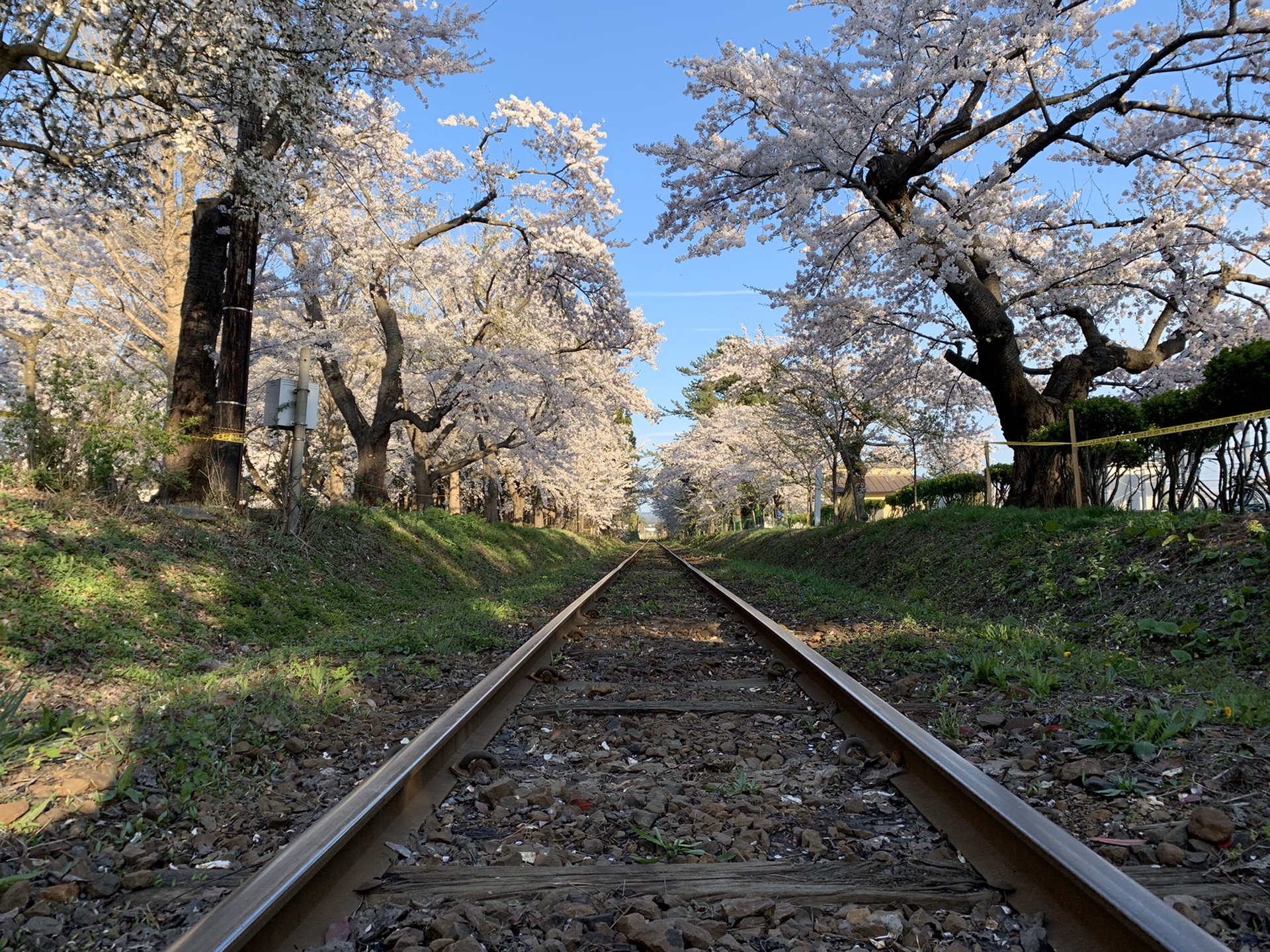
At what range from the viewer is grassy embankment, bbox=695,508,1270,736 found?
4340 mm

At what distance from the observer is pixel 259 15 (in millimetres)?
8086

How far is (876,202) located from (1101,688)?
9.33m

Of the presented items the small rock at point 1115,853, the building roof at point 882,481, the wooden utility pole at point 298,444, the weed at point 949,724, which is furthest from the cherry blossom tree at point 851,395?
the building roof at point 882,481

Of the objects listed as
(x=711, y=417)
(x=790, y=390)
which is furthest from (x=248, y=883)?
(x=711, y=417)

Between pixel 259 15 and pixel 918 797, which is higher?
pixel 259 15

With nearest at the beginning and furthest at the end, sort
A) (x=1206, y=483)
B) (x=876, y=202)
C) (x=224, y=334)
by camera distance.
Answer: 1. (x=1206, y=483)
2. (x=224, y=334)
3. (x=876, y=202)

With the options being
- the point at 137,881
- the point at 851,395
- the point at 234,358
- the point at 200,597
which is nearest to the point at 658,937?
the point at 137,881

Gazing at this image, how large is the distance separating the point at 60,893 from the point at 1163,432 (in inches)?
371

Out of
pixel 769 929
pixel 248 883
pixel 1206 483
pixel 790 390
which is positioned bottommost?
pixel 769 929

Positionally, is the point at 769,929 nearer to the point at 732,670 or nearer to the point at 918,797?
the point at 918,797

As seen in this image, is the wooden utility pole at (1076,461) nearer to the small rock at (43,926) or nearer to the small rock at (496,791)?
the small rock at (496,791)

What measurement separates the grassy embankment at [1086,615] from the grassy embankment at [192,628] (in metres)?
3.34

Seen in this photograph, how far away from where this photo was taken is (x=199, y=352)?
32.2 ft

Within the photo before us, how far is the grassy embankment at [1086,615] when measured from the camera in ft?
14.2
